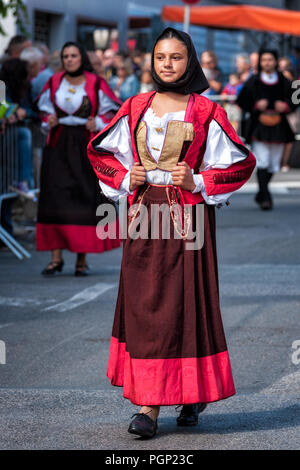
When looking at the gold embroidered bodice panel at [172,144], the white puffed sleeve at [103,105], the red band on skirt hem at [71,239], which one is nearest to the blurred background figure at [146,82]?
the red band on skirt hem at [71,239]

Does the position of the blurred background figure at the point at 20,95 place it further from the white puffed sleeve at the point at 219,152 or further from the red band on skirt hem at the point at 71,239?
the white puffed sleeve at the point at 219,152

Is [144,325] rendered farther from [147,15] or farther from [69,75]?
[147,15]

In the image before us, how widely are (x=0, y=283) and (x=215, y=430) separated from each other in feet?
16.5

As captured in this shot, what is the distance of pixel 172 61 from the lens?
213 inches

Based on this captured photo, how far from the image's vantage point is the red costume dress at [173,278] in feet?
17.2

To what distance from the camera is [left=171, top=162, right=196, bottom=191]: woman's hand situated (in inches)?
208

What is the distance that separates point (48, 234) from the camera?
1049 cm

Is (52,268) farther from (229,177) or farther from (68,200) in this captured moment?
(229,177)

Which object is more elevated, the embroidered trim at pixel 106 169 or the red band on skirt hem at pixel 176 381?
the embroidered trim at pixel 106 169

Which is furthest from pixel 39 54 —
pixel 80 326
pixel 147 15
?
pixel 147 15

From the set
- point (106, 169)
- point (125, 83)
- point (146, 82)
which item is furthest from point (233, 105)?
point (106, 169)

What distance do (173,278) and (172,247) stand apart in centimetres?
14

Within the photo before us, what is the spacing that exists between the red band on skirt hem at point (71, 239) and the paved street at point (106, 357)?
0.27 m

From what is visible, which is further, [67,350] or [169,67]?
[67,350]
